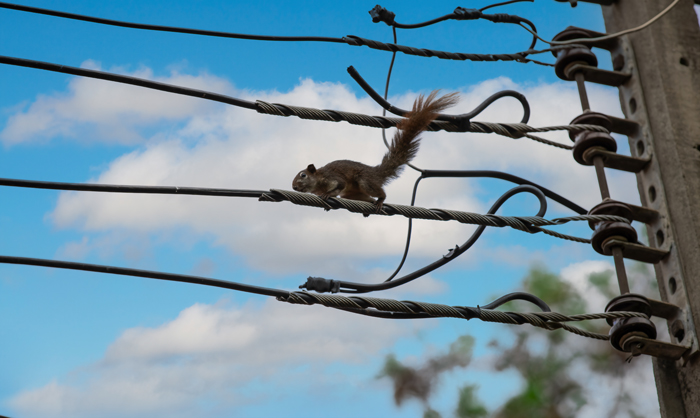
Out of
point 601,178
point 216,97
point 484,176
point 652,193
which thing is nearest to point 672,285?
point 652,193

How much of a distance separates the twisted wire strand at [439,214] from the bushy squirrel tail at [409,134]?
771 mm

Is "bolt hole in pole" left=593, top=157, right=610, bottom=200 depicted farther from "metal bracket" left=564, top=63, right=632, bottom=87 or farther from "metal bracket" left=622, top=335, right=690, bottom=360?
"metal bracket" left=622, top=335, right=690, bottom=360

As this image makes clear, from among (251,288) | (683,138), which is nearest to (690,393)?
(683,138)

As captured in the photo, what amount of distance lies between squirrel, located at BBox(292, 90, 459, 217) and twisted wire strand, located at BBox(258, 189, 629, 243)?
0.13 metres

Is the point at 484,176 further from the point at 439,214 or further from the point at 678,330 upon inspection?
the point at 678,330

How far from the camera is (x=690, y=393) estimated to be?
349 centimetres

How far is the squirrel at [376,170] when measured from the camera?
4344mm

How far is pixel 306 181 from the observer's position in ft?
19.8

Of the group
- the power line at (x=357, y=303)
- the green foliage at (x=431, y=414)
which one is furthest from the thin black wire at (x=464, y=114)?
the green foliage at (x=431, y=414)

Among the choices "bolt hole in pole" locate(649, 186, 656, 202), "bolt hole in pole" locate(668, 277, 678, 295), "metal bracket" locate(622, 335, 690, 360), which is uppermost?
"bolt hole in pole" locate(649, 186, 656, 202)

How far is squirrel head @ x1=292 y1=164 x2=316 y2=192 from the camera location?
600 centimetres

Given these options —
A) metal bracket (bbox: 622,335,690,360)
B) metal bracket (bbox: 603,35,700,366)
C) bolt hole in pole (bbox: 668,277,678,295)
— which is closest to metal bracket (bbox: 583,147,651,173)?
metal bracket (bbox: 603,35,700,366)

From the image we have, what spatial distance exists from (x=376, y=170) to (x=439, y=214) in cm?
150

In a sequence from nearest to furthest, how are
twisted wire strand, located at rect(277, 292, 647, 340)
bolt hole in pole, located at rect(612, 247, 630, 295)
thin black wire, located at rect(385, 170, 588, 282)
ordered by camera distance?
1. twisted wire strand, located at rect(277, 292, 647, 340)
2. bolt hole in pole, located at rect(612, 247, 630, 295)
3. thin black wire, located at rect(385, 170, 588, 282)
